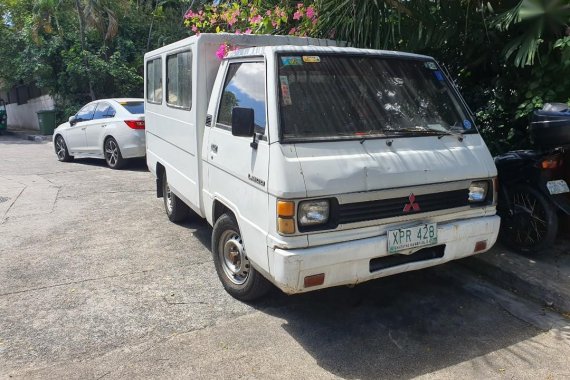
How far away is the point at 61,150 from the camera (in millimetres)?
11664

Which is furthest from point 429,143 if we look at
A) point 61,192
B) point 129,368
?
point 61,192

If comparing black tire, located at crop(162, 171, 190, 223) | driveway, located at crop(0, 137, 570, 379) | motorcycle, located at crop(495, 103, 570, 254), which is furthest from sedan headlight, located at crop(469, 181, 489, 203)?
black tire, located at crop(162, 171, 190, 223)

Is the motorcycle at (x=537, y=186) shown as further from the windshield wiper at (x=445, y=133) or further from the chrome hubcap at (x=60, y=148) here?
the chrome hubcap at (x=60, y=148)

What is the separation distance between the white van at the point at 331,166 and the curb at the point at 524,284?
2.19 ft

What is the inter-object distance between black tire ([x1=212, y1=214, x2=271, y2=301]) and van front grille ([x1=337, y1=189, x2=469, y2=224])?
912 mm

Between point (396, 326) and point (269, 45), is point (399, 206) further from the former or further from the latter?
point (269, 45)

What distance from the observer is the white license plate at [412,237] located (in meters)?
3.32

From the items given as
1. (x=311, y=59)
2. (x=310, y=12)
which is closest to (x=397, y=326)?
(x=311, y=59)

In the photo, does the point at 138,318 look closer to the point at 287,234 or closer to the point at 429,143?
the point at 287,234

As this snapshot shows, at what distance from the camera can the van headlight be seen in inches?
123

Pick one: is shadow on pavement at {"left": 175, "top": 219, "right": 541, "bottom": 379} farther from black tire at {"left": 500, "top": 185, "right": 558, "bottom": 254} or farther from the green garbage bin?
the green garbage bin

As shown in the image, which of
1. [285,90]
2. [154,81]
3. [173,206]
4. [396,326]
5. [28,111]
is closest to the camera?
[285,90]

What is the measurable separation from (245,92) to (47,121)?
16628 mm

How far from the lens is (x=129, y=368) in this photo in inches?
125
